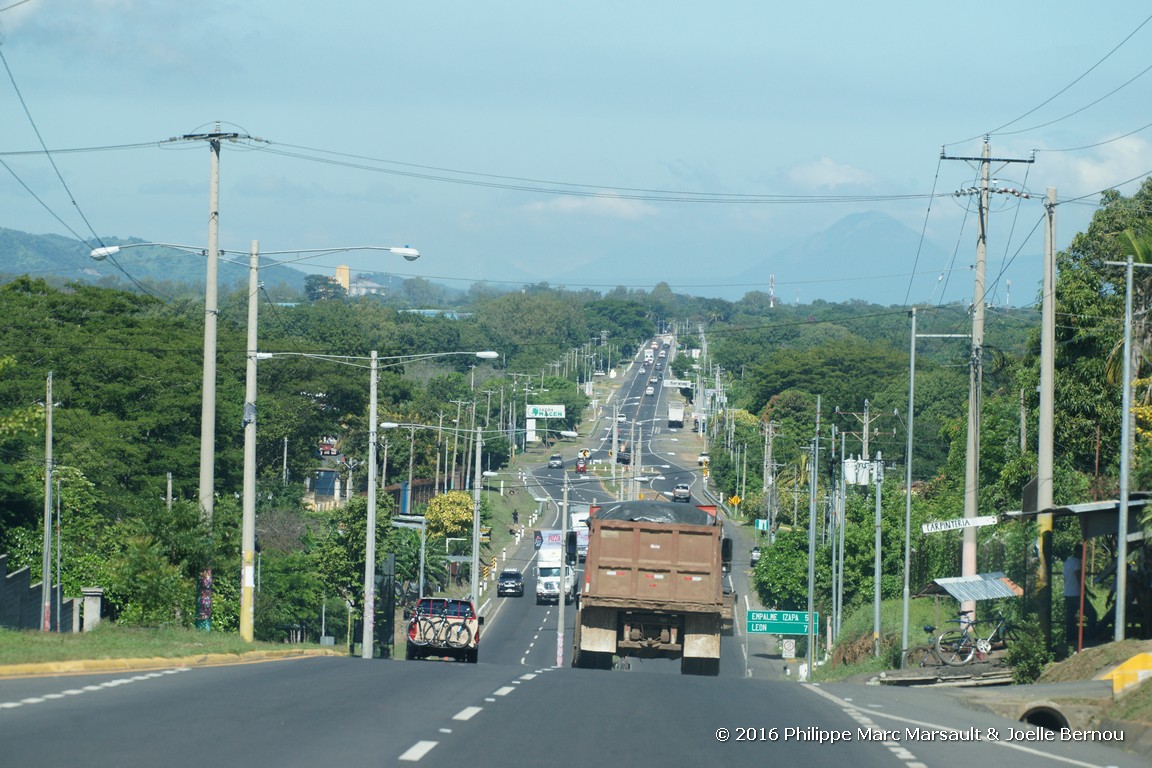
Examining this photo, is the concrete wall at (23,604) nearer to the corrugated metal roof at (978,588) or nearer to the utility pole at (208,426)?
the utility pole at (208,426)

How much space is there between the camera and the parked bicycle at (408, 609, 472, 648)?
32.0m

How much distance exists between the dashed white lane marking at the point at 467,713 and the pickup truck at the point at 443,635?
1748 cm

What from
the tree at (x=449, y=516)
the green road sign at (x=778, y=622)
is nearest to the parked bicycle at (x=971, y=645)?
the green road sign at (x=778, y=622)

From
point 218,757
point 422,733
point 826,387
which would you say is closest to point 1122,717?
point 422,733

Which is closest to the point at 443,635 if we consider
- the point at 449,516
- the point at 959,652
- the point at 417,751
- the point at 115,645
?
the point at 959,652

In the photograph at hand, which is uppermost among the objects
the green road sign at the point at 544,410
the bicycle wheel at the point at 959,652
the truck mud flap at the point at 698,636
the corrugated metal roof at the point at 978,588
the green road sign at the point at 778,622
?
the green road sign at the point at 544,410

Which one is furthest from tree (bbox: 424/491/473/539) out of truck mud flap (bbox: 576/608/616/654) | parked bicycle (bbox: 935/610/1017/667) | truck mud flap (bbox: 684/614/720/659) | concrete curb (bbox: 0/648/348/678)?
concrete curb (bbox: 0/648/348/678)

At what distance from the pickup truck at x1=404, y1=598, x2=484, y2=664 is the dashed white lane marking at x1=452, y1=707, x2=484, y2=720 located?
17.5 meters

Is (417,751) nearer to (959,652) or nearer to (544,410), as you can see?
(959,652)

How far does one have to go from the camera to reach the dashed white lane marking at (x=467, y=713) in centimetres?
1380

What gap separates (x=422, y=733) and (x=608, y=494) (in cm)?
10064

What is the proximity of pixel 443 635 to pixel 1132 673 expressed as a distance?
17985 millimetres

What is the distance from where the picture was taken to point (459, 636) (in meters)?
32.3

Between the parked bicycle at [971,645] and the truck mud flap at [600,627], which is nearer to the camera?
the truck mud flap at [600,627]
